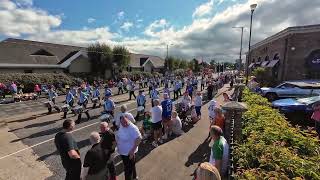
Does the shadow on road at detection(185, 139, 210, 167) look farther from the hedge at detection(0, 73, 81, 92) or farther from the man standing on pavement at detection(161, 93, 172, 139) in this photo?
the hedge at detection(0, 73, 81, 92)

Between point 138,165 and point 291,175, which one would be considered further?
point 138,165

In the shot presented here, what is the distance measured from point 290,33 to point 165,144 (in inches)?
994

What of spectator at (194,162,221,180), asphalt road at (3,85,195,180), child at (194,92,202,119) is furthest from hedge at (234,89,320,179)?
child at (194,92,202,119)

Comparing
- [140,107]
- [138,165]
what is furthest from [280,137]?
[140,107]

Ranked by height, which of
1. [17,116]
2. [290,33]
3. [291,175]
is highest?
[290,33]

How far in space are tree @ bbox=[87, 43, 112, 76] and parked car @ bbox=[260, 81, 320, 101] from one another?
97.4 ft

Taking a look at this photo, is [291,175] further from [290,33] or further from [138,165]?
[290,33]

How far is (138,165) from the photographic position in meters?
7.96

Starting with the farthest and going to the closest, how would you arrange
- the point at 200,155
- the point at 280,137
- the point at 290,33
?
the point at 290,33 < the point at 200,155 < the point at 280,137

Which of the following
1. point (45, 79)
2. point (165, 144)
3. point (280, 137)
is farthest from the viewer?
point (45, 79)

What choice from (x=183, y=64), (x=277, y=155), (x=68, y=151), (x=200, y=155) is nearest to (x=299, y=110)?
(x=200, y=155)

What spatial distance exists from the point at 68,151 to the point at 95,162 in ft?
2.22

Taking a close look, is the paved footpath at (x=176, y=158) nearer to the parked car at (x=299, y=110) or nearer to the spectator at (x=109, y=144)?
the spectator at (x=109, y=144)

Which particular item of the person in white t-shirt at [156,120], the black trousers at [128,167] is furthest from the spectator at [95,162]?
the person in white t-shirt at [156,120]
